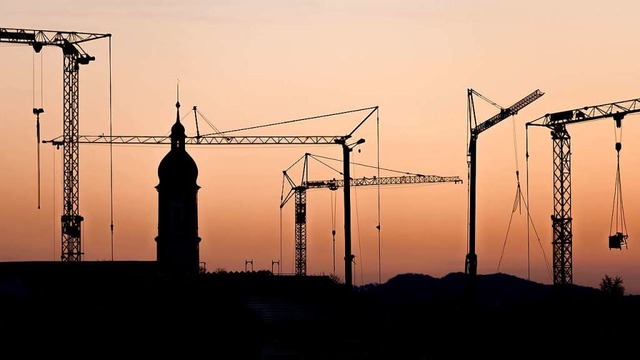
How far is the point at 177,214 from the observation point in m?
126

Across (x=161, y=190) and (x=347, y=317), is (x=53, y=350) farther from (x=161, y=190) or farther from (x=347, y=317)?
(x=161, y=190)

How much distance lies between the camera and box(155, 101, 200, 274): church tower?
125 m

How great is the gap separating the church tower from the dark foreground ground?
4.53 m

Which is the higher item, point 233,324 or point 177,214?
point 177,214

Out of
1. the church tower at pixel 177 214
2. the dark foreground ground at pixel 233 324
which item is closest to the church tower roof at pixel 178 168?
the church tower at pixel 177 214

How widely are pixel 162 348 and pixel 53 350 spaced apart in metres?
7.33

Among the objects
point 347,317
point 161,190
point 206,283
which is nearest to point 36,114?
point 161,190

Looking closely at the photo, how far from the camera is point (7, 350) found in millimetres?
89375

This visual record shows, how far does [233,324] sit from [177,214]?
27.9 m

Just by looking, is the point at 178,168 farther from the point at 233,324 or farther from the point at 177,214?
the point at 233,324

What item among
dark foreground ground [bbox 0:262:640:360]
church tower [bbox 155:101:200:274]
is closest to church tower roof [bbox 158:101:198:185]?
church tower [bbox 155:101:200:274]

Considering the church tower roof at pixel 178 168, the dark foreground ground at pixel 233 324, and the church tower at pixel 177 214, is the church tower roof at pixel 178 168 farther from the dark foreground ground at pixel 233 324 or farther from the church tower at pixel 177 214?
the dark foreground ground at pixel 233 324

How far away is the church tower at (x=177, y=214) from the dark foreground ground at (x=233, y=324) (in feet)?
14.9

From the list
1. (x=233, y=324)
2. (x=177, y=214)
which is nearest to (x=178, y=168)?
(x=177, y=214)
